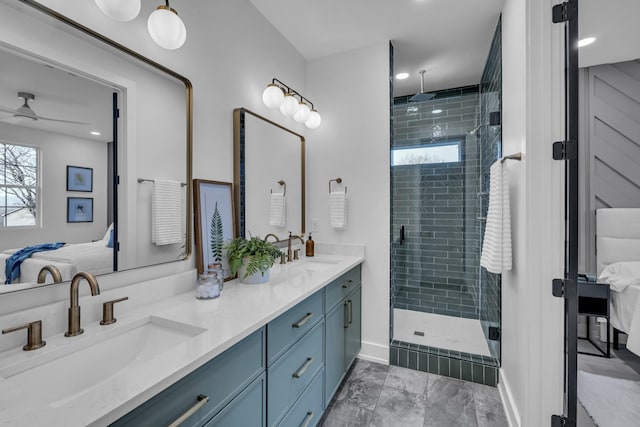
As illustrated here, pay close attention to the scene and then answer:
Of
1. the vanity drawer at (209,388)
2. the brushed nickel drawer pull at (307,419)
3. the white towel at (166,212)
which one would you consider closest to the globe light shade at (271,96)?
the white towel at (166,212)

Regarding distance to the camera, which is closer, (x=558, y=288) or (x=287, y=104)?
(x=558, y=288)

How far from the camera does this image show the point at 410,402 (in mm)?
1946

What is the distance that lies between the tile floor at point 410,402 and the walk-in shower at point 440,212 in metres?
0.64

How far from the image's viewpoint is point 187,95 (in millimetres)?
1531

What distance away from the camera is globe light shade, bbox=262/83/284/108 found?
2.05m

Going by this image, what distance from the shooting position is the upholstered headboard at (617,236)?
1.92 metres

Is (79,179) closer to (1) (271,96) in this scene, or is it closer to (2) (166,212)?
(2) (166,212)

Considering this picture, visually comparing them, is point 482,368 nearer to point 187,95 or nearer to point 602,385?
point 602,385

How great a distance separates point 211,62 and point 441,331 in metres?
2.95

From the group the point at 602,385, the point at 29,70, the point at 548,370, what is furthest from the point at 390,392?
the point at 29,70

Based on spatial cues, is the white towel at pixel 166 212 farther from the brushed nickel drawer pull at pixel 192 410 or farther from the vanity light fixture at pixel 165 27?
the brushed nickel drawer pull at pixel 192 410

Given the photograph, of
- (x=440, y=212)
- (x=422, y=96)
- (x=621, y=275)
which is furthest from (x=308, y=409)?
(x=422, y=96)

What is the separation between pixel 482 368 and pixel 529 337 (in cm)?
93

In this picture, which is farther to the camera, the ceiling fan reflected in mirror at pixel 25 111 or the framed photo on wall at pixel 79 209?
the framed photo on wall at pixel 79 209
